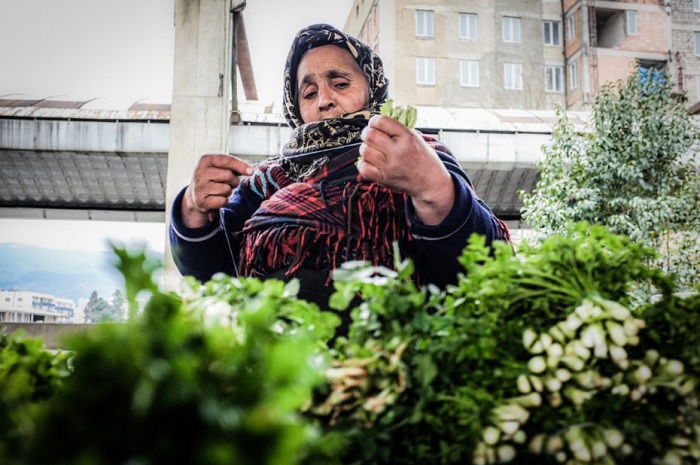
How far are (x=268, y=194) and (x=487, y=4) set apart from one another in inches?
956

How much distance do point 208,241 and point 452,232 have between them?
865 millimetres

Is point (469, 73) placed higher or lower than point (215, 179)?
higher

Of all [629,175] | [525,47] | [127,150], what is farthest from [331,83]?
[525,47]

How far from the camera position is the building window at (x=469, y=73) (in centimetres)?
2352

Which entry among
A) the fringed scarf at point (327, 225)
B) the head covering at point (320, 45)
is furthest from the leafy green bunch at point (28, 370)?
the head covering at point (320, 45)

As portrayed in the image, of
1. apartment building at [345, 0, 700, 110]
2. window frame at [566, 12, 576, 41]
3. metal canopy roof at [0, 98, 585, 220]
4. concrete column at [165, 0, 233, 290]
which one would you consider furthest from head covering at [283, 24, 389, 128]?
window frame at [566, 12, 576, 41]

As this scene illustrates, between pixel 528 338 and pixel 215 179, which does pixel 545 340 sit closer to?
pixel 528 338

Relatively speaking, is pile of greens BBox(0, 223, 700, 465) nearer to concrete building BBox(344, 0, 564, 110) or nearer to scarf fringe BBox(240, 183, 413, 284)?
scarf fringe BBox(240, 183, 413, 284)

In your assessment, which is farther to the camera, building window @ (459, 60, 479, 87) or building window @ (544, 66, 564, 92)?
building window @ (544, 66, 564, 92)

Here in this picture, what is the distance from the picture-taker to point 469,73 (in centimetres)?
2361

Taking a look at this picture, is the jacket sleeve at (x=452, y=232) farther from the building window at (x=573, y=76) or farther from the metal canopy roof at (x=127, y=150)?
the building window at (x=573, y=76)

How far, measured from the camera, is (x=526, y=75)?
78.4 ft

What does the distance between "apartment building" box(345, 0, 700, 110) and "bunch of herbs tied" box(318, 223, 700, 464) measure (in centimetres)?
2213

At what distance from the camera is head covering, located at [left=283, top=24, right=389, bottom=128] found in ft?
7.10
